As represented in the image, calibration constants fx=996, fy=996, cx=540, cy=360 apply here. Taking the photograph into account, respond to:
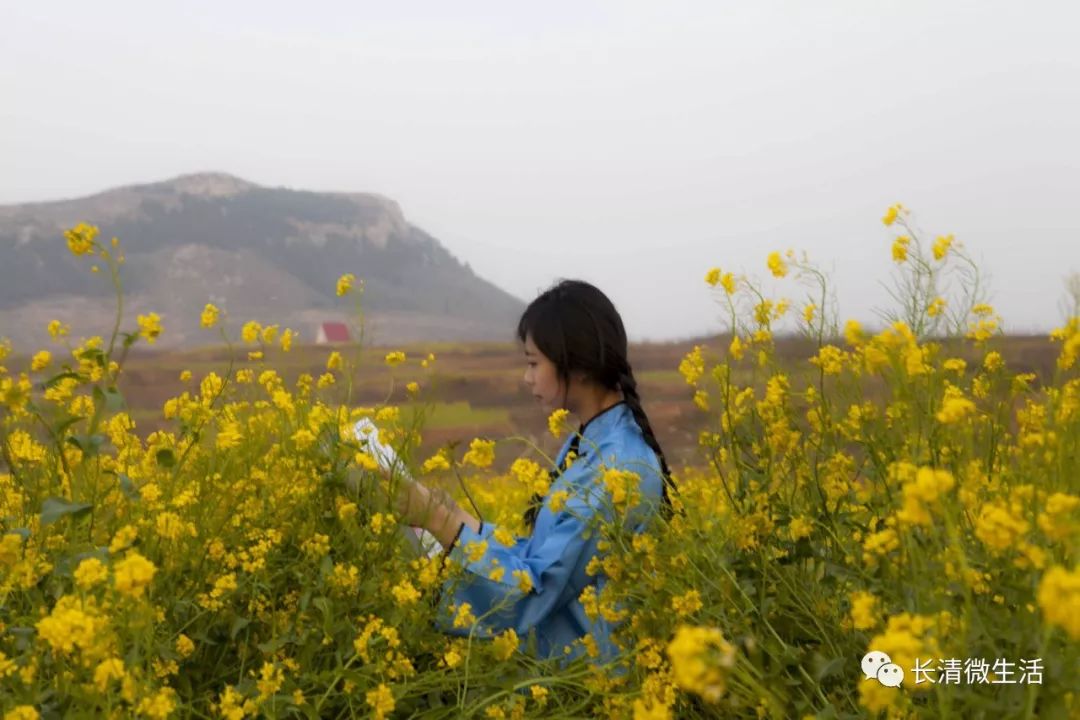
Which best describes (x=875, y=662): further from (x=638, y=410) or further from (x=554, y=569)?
(x=638, y=410)

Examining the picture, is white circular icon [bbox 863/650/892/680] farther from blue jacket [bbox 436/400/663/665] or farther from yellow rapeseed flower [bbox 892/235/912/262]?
yellow rapeseed flower [bbox 892/235/912/262]

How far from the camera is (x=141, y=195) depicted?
67.9 metres

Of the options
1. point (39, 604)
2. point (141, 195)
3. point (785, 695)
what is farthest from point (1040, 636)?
point (141, 195)

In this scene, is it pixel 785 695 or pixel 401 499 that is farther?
pixel 401 499

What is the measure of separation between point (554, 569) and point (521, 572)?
113 mm

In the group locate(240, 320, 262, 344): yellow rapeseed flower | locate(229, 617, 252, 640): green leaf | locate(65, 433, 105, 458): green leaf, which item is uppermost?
locate(240, 320, 262, 344): yellow rapeseed flower

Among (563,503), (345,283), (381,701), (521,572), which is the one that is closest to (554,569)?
(521,572)

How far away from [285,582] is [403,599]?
38 cm

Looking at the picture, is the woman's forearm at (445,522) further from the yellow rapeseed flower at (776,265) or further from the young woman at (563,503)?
the yellow rapeseed flower at (776,265)

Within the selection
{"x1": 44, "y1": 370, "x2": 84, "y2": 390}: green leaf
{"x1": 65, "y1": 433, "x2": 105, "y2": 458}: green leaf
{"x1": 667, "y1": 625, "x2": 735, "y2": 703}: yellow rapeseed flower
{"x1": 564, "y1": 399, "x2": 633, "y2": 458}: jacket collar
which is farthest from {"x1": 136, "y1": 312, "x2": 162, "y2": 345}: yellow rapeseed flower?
{"x1": 667, "y1": 625, "x2": 735, "y2": 703}: yellow rapeseed flower

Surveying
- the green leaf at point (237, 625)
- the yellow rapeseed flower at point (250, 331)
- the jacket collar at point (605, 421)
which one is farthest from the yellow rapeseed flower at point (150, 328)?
the jacket collar at point (605, 421)

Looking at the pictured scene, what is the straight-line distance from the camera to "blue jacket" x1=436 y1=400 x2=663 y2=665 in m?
2.00

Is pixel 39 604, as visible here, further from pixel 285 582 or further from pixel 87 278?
pixel 87 278

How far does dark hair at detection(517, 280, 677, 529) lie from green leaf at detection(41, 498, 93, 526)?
1.00m
